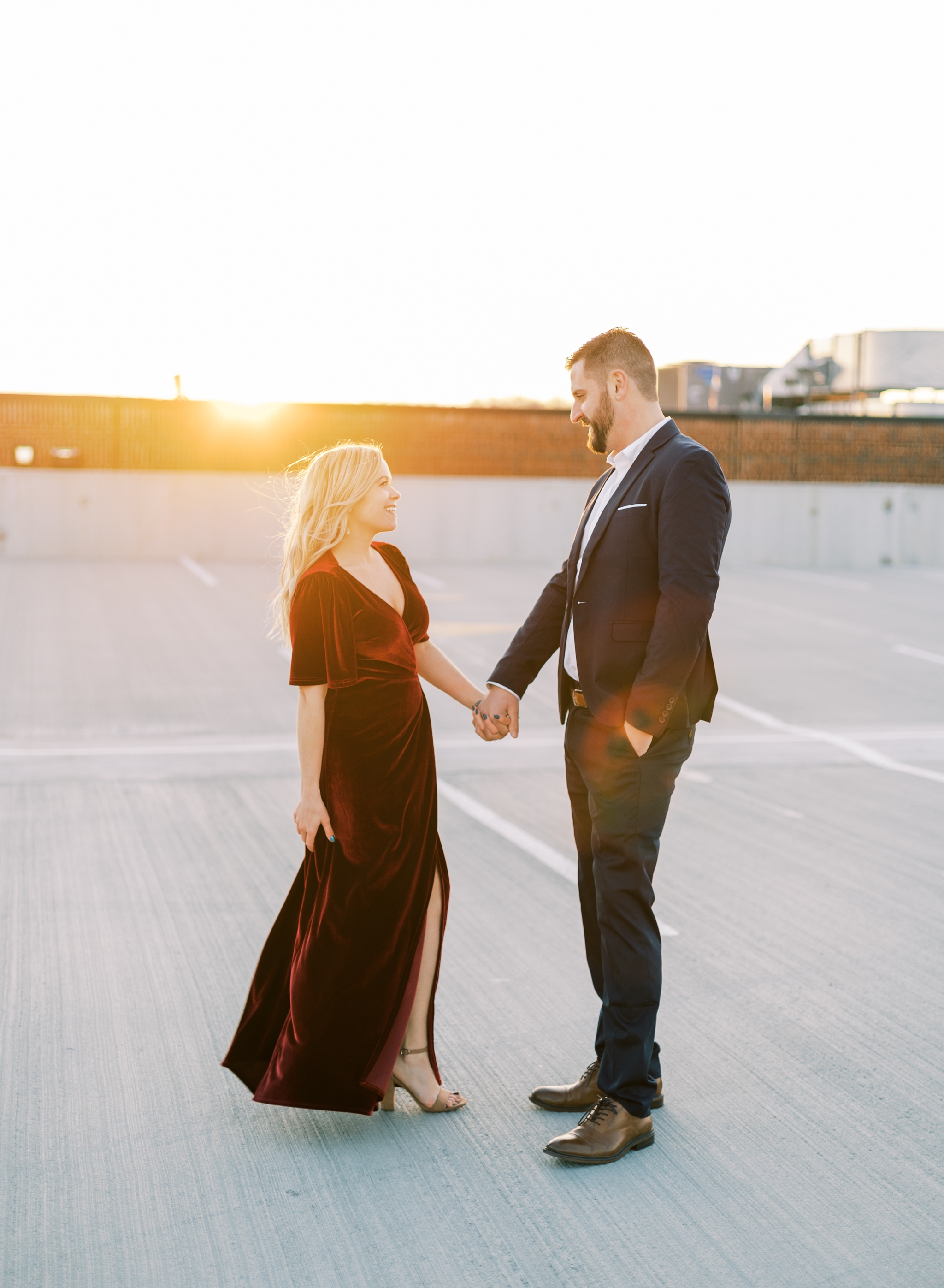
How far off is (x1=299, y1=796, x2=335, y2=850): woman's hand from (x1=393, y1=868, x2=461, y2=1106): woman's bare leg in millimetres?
364

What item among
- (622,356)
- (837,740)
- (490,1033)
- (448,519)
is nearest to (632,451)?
(622,356)

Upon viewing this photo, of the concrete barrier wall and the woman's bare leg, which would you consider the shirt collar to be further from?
the concrete barrier wall

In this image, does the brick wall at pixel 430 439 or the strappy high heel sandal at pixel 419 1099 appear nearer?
the strappy high heel sandal at pixel 419 1099

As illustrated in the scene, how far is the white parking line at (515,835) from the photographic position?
238 inches

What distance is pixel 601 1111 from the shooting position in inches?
131

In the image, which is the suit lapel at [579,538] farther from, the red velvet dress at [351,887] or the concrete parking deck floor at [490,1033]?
the concrete parking deck floor at [490,1033]

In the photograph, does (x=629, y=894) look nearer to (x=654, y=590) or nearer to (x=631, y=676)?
(x=631, y=676)

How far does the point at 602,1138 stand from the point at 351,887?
932 millimetres

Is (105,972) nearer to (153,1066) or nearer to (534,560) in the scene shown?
(153,1066)

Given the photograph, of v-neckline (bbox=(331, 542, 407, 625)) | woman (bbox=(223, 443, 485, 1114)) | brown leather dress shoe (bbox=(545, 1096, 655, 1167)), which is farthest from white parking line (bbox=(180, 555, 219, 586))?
brown leather dress shoe (bbox=(545, 1096, 655, 1167))

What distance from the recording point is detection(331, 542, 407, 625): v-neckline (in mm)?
3410

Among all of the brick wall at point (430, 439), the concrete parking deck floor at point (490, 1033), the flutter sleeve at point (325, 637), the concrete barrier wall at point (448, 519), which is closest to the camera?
the concrete parking deck floor at point (490, 1033)

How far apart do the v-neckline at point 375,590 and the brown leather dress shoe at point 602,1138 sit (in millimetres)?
1433

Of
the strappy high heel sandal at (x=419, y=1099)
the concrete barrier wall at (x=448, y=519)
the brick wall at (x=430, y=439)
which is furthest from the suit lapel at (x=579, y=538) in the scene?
the brick wall at (x=430, y=439)
